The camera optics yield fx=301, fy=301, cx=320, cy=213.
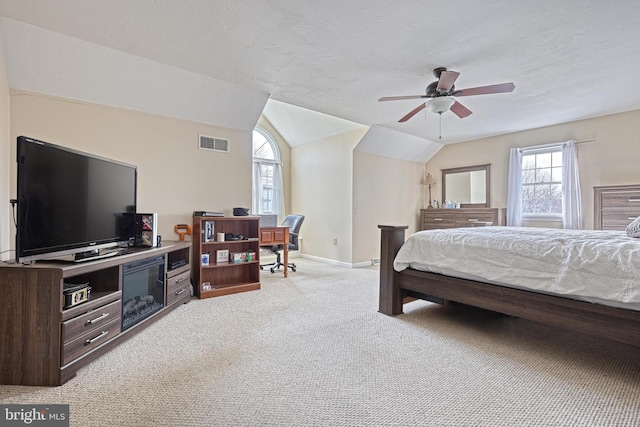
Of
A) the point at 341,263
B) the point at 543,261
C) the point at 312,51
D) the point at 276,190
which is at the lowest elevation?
the point at 341,263

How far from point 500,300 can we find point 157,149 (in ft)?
12.4

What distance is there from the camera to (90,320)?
195cm

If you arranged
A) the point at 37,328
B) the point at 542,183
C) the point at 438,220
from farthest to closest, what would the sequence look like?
the point at 438,220, the point at 542,183, the point at 37,328

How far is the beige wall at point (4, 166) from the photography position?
2.50m

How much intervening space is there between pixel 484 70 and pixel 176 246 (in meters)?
3.67

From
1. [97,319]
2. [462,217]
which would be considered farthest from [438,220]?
[97,319]

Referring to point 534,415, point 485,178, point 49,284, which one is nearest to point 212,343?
point 49,284

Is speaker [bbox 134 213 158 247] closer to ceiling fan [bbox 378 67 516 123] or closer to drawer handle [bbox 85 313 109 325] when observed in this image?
drawer handle [bbox 85 313 109 325]

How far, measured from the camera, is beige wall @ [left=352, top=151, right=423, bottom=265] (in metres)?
5.45

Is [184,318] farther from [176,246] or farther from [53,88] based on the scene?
[53,88]

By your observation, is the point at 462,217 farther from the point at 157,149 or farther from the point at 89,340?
the point at 89,340

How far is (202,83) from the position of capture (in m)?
3.42

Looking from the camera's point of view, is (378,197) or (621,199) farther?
(378,197)

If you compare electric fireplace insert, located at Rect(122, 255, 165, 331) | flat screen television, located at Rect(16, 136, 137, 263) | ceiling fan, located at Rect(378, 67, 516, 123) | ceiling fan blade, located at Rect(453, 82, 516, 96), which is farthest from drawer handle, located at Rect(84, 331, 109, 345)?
ceiling fan blade, located at Rect(453, 82, 516, 96)
